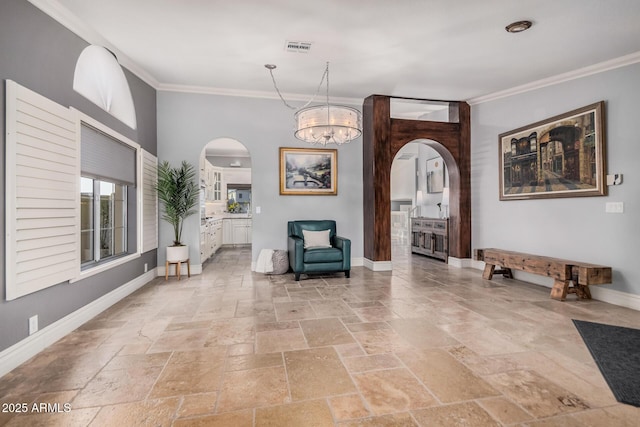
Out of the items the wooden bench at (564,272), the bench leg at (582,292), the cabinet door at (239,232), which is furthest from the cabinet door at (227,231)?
the bench leg at (582,292)

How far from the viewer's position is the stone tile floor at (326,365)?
162 cm

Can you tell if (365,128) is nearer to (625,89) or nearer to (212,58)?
(212,58)

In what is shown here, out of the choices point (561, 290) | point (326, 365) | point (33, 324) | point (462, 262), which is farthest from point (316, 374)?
point (462, 262)

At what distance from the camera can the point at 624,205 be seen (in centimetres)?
Result: 353

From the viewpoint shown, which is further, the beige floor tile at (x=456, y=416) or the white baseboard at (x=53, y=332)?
the white baseboard at (x=53, y=332)

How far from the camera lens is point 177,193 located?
470 cm

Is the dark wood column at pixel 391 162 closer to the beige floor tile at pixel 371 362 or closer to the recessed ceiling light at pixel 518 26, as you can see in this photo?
the recessed ceiling light at pixel 518 26

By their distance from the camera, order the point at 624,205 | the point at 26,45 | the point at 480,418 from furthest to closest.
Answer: the point at 624,205 < the point at 26,45 < the point at 480,418

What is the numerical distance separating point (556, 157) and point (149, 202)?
574cm

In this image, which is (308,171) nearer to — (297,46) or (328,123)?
(328,123)

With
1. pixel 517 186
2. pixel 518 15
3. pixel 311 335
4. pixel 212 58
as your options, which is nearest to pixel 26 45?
pixel 212 58

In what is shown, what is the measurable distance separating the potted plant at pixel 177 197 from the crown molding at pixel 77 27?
146 centimetres

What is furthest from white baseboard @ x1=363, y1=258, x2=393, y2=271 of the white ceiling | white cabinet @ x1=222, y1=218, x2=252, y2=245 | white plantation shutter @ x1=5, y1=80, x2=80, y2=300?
white cabinet @ x1=222, y1=218, x2=252, y2=245

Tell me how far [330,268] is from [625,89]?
4.19 m
